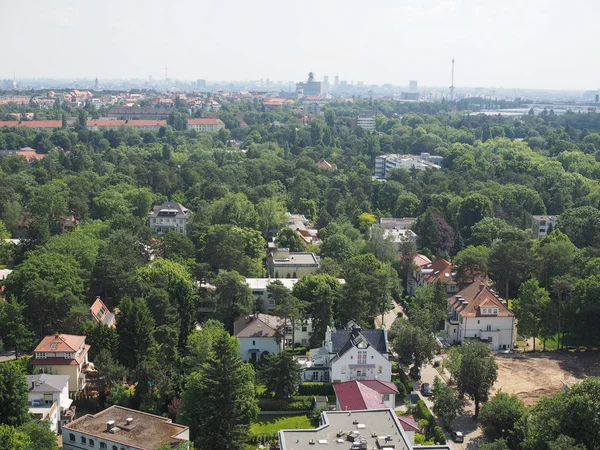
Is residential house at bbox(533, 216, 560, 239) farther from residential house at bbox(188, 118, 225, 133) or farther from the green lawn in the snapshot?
residential house at bbox(188, 118, 225, 133)

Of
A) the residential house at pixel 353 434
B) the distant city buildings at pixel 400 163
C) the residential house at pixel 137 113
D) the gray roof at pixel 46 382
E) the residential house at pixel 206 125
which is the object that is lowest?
the gray roof at pixel 46 382

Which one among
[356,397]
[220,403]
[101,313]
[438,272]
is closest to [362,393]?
[356,397]

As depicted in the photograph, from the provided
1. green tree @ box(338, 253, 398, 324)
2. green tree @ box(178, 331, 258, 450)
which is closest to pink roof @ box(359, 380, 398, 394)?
green tree @ box(178, 331, 258, 450)

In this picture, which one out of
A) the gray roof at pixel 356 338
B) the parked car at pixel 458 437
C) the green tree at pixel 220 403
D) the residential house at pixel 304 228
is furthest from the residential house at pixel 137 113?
the parked car at pixel 458 437

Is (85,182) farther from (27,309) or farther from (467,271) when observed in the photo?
(467,271)

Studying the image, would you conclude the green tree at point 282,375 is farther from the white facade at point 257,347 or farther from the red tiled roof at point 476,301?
the red tiled roof at point 476,301

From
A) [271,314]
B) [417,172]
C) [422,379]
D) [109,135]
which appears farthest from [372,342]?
[109,135]

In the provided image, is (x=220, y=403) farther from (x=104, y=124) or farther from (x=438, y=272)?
(x=104, y=124)
